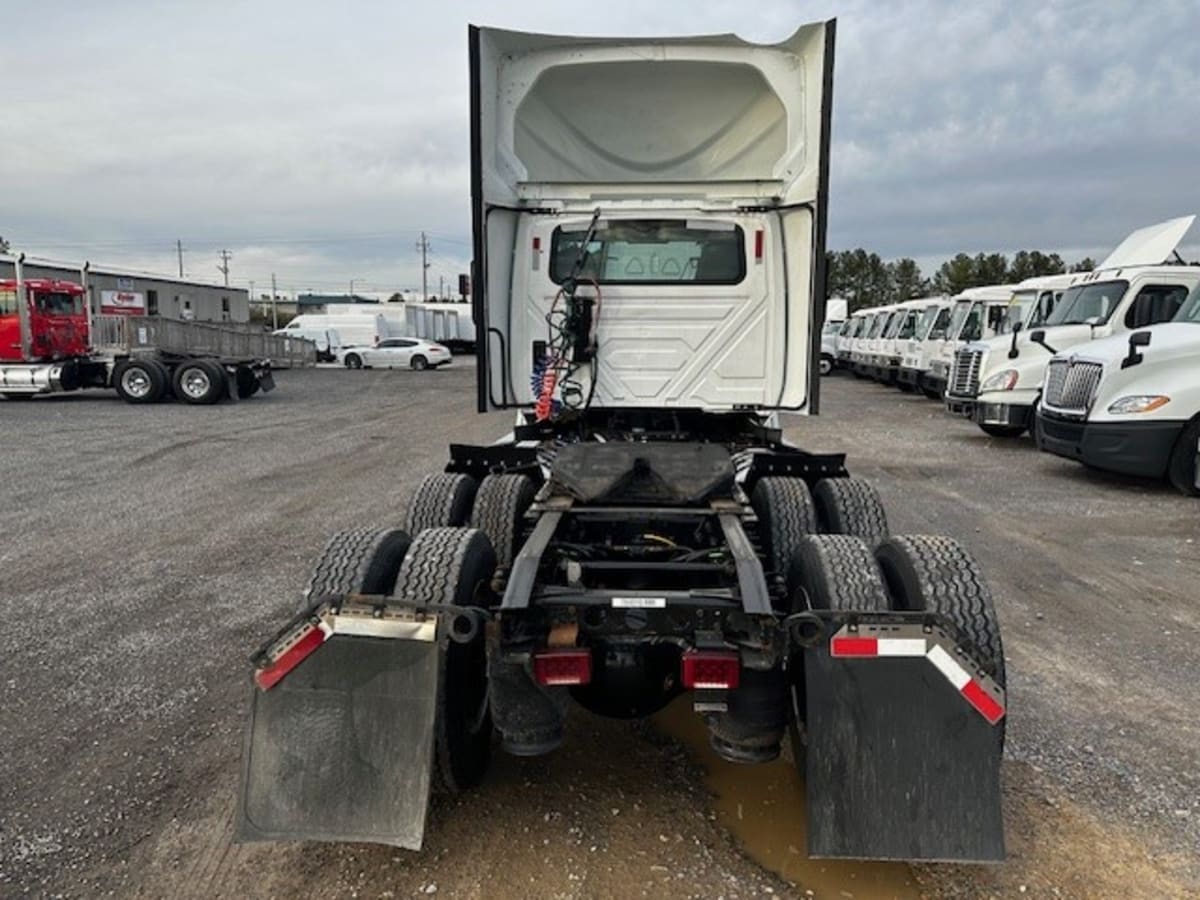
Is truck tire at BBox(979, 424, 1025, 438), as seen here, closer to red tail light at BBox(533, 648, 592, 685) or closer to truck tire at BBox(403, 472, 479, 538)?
truck tire at BBox(403, 472, 479, 538)

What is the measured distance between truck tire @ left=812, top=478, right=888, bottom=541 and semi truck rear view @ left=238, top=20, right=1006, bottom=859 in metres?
0.02

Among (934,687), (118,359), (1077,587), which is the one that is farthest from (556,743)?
(118,359)

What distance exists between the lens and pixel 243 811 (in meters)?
2.66

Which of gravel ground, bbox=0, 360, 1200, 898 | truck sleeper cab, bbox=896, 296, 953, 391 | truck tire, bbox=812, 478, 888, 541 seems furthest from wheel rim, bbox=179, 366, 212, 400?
truck tire, bbox=812, 478, 888, 541

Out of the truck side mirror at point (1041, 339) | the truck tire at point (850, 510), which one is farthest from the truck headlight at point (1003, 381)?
the truck tire at point (850, 510)

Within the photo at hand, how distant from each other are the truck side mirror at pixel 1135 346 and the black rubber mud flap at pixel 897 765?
861 cm

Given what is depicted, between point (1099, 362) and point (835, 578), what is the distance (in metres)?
8.61

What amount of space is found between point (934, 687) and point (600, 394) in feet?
11.7

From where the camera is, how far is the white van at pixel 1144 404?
368 inches

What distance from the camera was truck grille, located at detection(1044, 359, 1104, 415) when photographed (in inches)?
393

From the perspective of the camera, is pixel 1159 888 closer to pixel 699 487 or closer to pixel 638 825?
pixel 638 825

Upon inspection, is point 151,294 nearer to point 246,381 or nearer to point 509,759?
point 246,381

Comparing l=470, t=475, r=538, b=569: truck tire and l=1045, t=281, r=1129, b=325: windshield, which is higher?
l=1045, t=281, r=1129, b=325: windshield

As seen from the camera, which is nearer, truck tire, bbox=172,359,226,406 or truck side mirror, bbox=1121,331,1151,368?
truck side mirror, bbox=1121,331,1151,368
